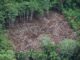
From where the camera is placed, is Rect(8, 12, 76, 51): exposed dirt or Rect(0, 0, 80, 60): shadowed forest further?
Rect(8, 12, 76, 51): exposed dirt

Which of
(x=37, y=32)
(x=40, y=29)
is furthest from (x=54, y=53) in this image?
(x=40, y=29)

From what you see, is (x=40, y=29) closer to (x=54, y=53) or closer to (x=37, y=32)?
(x=37, y=32)

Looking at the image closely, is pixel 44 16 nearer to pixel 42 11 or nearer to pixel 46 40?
pixel 42 11

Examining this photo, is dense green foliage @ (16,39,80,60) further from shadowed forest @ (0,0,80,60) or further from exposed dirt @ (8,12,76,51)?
exposed dirt @ (8,12,76,51)

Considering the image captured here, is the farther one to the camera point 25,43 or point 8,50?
point 25,43

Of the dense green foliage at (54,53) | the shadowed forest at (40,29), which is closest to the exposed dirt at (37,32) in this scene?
the shadowed forest at (40,29)

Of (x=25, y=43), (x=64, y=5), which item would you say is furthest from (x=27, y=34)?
(x=64, y=5)

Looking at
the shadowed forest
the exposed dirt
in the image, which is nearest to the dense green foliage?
the shadowed forest

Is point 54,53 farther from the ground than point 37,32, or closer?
closer
